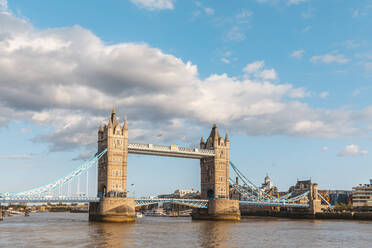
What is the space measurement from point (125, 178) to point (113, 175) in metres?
2.00

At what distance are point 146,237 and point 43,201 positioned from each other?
23.1 m

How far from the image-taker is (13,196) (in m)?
62.0

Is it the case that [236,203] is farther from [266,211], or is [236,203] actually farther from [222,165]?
[266,211]

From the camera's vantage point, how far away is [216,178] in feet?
275

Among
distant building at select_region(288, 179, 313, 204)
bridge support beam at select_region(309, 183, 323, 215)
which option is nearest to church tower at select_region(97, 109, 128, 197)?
bridge support beam at select_region(309, 183, 323, 215)

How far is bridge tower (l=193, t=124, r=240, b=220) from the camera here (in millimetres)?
80125

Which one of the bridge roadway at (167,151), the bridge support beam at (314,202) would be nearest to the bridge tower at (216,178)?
the bridge roadway at (167,151)

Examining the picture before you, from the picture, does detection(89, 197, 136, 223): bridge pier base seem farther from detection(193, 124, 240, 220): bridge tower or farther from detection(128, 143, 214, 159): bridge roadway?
detection(193, 124, 240, 220): bridge tower

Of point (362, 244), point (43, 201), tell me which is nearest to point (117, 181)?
point (43, 201)

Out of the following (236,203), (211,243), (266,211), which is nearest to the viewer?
(211,243)

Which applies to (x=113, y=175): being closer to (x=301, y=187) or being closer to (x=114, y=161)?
(x=114, y=161)

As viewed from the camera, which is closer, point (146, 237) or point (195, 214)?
point (146, 237)

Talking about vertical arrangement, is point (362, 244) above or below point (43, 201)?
below

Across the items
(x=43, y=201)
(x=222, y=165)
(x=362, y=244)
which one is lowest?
(x=362, y=244)
